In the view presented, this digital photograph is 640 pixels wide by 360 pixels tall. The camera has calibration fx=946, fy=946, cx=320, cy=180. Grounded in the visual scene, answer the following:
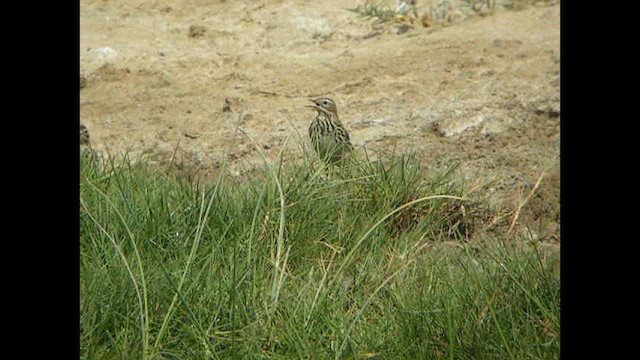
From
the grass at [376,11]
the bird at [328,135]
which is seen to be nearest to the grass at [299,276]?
the bird at [328,135]

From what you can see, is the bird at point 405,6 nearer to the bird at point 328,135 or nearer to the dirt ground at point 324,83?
the dirt ground at point 324,83

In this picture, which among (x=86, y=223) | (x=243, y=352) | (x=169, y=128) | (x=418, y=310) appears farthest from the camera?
(x=169, y=128)

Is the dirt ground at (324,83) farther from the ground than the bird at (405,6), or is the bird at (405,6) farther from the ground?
the bird at (405,6)

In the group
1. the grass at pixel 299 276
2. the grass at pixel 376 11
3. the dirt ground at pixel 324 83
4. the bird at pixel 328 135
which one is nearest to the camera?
the grass at pixel 299 276

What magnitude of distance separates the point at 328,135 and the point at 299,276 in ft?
6.37

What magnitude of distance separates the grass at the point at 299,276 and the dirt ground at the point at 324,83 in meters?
0.92

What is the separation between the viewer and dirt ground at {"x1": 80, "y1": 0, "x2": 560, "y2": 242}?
571 cm

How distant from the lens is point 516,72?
21.6ft

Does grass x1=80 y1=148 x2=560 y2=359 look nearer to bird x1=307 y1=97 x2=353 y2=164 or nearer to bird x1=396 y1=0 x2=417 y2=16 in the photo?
bird x1=307 y1=97 x2=353 y2=164

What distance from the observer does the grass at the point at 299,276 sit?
304 centimetres

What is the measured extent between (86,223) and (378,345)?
1321 mm

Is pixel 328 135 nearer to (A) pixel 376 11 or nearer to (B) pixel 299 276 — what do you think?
(B) pixel 299 276

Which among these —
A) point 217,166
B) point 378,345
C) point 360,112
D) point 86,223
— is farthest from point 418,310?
point 360,112
